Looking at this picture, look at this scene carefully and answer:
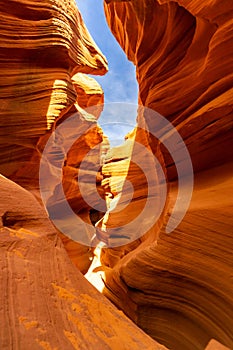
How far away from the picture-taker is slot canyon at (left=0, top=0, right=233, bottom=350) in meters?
2.33

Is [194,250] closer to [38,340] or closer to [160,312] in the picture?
[160,312]

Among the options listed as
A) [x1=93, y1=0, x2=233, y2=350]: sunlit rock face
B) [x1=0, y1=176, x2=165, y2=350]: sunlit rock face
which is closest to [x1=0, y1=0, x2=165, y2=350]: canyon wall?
[x1=0, y1=176, x2=165, y2=350]: sunlit rock face

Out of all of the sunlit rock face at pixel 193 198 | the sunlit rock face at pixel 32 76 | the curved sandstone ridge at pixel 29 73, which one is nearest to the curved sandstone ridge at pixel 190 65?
the sunlit rock face at pixel 193 198

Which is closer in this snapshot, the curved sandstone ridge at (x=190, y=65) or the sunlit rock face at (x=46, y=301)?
the sunlit rock face at (x=46, y=301)

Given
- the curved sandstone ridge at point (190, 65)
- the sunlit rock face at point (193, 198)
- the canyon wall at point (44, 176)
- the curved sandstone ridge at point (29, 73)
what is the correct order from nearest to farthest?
1. the canyon wall at point (44, 176)
2. the sunlit rock face at point (193, 198)
3. the curved sandstone ridge at point (190, 65)
4. the curved sandstone ridge at point (29, 73)

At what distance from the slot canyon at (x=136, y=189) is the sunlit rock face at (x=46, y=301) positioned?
12 millimetres

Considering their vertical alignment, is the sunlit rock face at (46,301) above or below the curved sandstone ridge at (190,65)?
below

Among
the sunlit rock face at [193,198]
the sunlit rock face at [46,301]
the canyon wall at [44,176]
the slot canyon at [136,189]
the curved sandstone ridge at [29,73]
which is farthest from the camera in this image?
the curved sandstone ridge at [29,73]

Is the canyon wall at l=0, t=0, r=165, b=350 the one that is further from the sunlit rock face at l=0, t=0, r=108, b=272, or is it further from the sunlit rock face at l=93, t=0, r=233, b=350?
the sunlit rock face at l=93, t=0, r=233, b=350

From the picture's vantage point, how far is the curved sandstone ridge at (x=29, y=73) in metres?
8.56

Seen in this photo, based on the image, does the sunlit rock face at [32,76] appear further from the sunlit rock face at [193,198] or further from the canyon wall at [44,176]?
the sunlit rock face at [193,198]

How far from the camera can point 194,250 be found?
4.20 m

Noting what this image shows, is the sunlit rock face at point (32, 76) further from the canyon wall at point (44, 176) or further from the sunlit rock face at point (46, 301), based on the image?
the sunlit rock face at point (46, 301)

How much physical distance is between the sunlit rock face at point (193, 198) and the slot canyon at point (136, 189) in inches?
0.9
